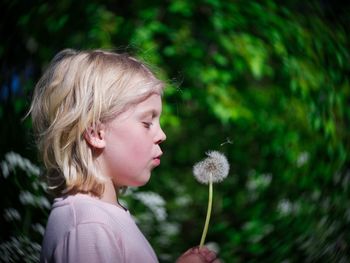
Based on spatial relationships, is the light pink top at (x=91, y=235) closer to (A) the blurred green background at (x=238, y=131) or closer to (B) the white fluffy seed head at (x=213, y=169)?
(B) the white fluffy seed head at (x=213, y=169)

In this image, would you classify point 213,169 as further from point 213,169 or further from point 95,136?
point 95,136

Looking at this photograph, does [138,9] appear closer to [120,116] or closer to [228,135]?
[228,135]

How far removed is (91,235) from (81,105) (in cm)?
26

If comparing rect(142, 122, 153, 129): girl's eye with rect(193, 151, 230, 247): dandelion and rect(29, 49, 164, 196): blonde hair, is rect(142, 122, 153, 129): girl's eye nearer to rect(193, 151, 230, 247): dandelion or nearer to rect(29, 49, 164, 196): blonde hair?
rect(29, 49, 164, 196): blonde hair

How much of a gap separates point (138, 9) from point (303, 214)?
75 centimetres

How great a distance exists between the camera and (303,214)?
171 cm

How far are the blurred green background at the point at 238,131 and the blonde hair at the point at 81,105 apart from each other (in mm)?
352

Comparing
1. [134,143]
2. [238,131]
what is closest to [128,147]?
[134,143]

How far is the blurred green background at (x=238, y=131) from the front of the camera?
1699 mm

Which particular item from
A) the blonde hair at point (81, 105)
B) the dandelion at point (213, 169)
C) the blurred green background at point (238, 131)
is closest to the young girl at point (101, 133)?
the blonde hair at point (81, 105)

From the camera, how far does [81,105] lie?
1.25 metres

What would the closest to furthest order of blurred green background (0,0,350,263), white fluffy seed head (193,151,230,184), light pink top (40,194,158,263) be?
light pink top (40,194,158,263)
white fluffy seed head (193,151,230,184)
blurred green background (0,0,350,263)

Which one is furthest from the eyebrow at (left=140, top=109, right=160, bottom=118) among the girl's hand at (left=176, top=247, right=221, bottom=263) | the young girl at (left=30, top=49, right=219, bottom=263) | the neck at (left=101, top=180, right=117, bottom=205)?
the girl's hand at (left=176, top=247, right=221, bottom=263)

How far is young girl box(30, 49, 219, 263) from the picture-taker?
1255mm
